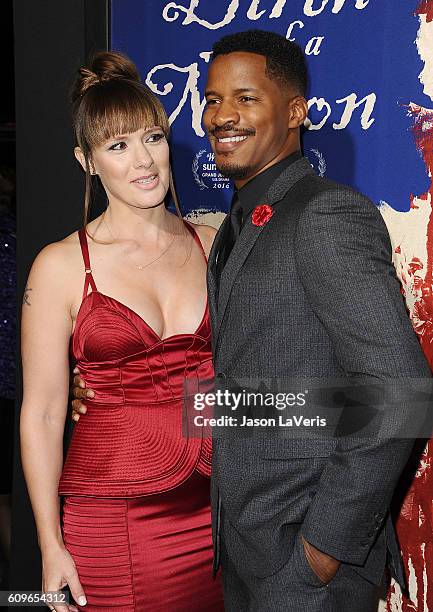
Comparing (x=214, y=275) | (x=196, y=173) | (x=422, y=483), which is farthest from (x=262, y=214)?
(x=196, y=173)

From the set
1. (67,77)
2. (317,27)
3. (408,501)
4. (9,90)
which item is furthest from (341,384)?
(9,90)

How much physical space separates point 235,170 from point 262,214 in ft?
0.48

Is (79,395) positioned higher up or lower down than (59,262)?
lower down

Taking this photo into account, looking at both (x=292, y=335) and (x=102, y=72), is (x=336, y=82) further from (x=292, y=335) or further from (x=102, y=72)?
(x=292, y=335)

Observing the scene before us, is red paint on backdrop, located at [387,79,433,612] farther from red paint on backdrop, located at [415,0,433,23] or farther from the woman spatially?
the woman

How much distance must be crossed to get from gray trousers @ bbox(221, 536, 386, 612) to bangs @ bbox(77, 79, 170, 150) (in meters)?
1.10

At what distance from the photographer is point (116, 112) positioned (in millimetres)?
2068

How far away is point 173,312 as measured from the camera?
209cm

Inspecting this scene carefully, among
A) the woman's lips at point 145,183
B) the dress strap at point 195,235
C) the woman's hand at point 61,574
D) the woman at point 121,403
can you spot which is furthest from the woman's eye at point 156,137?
the woman's hand at point 61,574

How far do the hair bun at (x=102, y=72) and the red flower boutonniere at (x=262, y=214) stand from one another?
2.47 feet

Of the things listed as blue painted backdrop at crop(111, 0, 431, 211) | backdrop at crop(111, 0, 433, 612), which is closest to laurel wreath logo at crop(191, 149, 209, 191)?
blue painted backdrop at crop(111, 0, 431, 211)

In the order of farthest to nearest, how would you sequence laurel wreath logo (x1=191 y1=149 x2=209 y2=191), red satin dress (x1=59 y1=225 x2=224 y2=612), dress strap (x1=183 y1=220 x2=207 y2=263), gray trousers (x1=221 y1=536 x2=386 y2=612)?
laurel wreath logo (x1=191 y1=149 x2=209 y2=191)
dress strap (x1=183 y1=220 x2=207 y2=263)
red satin dress (x1=59 y1=225 x2=224 y2=612)
gray trousers (x1=221 y1=536 x2=386 y2=612)

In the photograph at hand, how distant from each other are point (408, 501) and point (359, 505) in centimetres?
85

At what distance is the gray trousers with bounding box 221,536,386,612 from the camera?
151 centimetres
